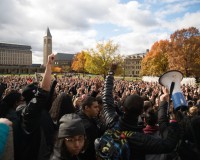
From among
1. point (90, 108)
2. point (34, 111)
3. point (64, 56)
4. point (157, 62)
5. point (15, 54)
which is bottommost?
point (90, 108)

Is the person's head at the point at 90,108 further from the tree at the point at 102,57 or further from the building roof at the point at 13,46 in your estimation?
the building roof at the point at 13,46

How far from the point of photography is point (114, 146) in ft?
9.93

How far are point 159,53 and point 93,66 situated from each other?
19511 millimetres

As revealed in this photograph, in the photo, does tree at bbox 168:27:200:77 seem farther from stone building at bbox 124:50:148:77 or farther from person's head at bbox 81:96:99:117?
stone building at bbox 124:50:148:77

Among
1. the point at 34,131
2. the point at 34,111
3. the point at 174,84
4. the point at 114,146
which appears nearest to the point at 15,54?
the point at 34,131

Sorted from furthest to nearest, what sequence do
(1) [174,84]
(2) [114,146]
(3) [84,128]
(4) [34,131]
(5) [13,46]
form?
(5) [13,46], (4) [34,131], (3) [84,128], (1) [174,84], (2) [114,146]

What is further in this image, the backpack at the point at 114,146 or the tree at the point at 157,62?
the tree at the point at 157,62

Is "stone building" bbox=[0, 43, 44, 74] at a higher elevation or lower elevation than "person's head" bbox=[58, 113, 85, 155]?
higher

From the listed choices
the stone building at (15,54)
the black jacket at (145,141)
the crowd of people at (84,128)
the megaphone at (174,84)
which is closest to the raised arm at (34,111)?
the crowd of people at (84,128)

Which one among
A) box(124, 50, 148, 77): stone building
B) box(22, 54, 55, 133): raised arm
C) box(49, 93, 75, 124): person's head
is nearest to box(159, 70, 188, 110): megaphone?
box(22, 54, 55, 133): raised arm

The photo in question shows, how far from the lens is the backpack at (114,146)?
2.98 meters

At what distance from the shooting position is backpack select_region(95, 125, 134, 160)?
9.79 feet

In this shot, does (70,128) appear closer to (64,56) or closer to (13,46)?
(64,56)

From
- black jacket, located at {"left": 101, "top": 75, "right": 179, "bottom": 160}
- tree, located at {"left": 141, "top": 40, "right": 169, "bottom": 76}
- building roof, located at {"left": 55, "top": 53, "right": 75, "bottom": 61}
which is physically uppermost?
building roof, located at {"left": 55, "top": 53, "right": 75, "bottom": 61}
